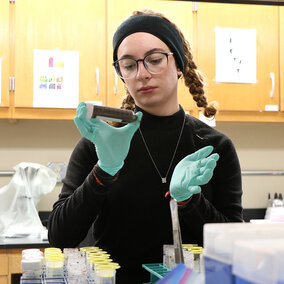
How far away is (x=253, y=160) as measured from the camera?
11.1ft

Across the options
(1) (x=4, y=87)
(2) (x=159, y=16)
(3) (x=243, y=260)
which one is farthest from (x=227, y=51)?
(3) (x=243, y=260)

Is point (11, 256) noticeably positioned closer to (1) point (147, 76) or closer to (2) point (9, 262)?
(2) point (9, 262)

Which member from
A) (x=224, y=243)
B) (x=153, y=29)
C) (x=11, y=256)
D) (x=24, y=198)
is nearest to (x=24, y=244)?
(x=11, y=256)

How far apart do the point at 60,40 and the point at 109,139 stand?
6.48 feet

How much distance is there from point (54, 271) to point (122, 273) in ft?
1.07

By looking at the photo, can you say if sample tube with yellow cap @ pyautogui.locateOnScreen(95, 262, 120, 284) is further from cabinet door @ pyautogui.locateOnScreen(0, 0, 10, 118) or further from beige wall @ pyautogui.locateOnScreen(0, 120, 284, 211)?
beige wall @ pyautogui.locateOnScreen(0, 120, 284, 211)

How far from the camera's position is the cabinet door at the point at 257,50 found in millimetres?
2912

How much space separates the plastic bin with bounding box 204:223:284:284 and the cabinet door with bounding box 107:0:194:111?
229 centimetres

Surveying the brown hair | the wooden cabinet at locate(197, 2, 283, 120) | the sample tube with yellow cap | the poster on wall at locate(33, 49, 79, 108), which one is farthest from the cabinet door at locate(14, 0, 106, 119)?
the sample tube with yellow cap

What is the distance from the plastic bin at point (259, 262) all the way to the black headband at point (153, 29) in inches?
36.5

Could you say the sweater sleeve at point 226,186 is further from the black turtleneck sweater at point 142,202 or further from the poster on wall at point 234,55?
the poster on wall at point 234,55

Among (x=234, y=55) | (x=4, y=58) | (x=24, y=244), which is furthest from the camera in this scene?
(x=234, y=55)

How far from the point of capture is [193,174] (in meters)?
0.89

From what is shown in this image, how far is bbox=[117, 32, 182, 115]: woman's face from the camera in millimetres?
1223
